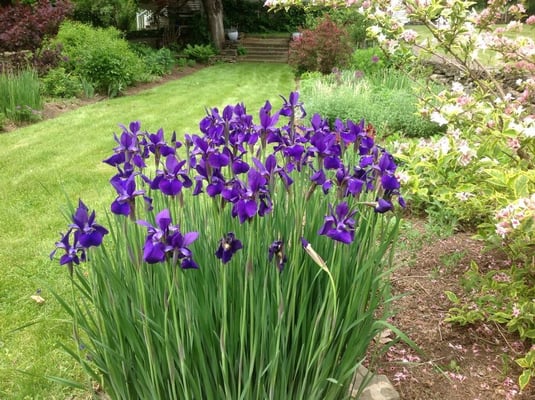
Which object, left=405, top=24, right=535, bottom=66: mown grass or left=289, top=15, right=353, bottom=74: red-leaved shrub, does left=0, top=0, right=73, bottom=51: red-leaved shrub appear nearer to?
left=289, top=15, right=353, bottom=74: red-leaved shrub

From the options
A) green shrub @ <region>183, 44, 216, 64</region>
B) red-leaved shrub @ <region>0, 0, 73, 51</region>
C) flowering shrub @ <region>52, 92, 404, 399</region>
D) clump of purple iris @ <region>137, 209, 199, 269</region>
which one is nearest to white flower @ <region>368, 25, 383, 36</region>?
flowering shrub @ <region>52, 92, 404, 399</region>

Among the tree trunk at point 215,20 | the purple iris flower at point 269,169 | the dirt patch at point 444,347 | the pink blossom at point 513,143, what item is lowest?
the dirt patch at point 444,347

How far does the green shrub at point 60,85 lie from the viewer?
372 inches

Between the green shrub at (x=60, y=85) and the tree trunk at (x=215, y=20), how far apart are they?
8.59m

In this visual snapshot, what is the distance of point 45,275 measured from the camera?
3.40 m

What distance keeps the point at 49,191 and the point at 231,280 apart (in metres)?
3.13

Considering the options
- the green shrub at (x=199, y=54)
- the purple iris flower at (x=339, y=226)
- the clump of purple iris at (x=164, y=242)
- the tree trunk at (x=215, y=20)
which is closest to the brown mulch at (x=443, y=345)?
the purple iris flower at (x=339, y=226)

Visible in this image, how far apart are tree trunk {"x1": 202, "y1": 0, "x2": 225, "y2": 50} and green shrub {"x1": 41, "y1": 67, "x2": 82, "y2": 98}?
859 centimetres

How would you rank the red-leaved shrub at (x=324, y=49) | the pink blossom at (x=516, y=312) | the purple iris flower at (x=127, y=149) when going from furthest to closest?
the red-leaved shrub at (x=324, y=49) → the pink blossom at (x=516, y=312) → the purple iris flower at (x=127, y=149)

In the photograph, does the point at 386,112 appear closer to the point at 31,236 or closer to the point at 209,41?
the point at 31,236

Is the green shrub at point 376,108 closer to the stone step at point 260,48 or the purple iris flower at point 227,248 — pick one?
the purple iris flower at point 227,248

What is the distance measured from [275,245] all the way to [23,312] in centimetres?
225

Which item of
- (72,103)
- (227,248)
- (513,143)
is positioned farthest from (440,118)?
(72,103)

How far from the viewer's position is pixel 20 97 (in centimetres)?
771
